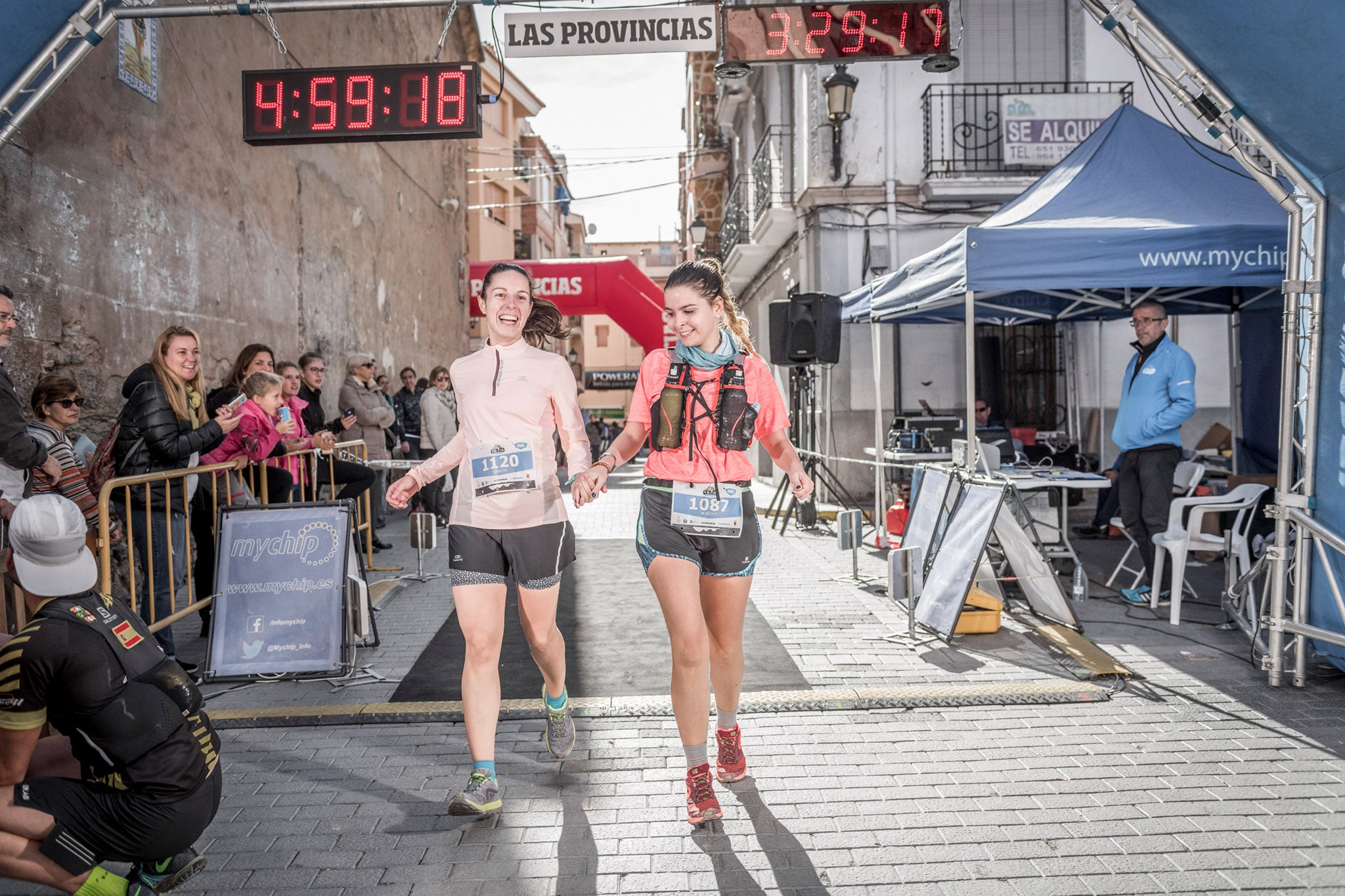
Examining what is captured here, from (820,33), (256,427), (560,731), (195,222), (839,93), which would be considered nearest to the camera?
(560,731)

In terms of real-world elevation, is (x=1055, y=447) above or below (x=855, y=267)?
below

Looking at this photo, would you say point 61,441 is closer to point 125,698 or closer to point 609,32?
point 125,698

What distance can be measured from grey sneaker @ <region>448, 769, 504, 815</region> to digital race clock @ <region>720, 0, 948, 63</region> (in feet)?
14.8

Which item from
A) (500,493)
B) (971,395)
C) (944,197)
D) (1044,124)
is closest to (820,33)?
(971,395)

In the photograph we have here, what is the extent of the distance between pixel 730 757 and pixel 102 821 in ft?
7.02

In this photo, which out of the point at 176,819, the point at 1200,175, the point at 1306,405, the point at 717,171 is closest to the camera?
the point at 176,819

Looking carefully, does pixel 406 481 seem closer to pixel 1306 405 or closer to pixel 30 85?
pixel 30 85

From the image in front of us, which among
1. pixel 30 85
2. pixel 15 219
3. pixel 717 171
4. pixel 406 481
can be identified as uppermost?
pixel 717 171

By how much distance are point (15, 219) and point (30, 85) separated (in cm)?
169

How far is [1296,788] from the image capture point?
3.75 metres

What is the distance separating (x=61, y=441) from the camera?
18.1ft

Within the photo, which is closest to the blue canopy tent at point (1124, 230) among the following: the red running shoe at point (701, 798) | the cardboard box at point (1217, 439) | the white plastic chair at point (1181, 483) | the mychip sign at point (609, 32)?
the white plastic chair at point (1181, 483)

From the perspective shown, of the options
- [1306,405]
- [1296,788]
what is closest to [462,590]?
[1296,788]

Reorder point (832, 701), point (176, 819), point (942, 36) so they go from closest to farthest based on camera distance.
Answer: point (176, 819), point (832, 701), point (942, 36)
